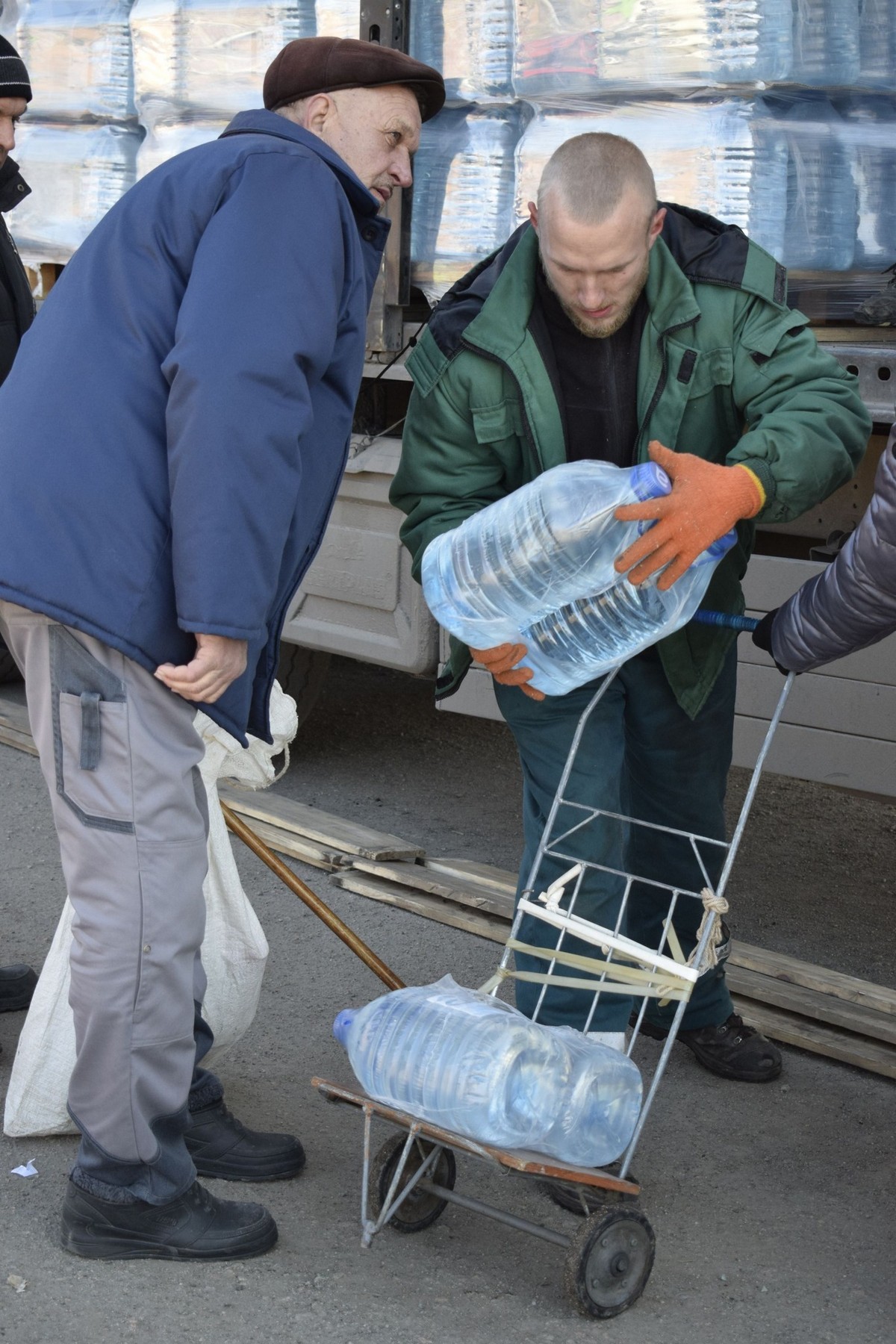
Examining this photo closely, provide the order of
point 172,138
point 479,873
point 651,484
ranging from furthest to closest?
point 172,138 → point 479,873 → point 651,484

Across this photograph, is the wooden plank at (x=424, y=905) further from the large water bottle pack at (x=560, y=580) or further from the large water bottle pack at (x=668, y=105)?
the large water bottle pack at (x=668, y=105)

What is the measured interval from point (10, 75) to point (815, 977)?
2.99 metres

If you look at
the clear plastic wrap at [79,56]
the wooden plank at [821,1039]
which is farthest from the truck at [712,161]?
the wooden plank at [821,1039]

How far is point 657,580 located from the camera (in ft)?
9.49

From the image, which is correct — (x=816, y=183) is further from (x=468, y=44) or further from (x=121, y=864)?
(x=121, y=864)

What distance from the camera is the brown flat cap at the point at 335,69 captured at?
2826mm

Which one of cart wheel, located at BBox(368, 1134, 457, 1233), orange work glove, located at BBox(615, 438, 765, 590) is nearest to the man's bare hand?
orange work glove, located at BBox(615, 438, 765, 590)

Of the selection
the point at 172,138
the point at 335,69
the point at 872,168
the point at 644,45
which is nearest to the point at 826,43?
the point at 872,168

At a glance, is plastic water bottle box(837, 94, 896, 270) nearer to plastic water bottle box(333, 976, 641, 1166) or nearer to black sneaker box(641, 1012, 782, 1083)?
black sneaker box(641, 1012, 782, 1083)

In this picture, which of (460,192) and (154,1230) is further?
(460,192)

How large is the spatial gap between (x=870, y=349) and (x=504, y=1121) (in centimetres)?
233

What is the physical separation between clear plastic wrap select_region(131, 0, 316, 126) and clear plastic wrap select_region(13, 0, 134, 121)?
0.45ft

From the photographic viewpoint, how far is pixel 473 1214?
316 centimetres

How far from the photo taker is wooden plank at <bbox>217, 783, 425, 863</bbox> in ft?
16.9
